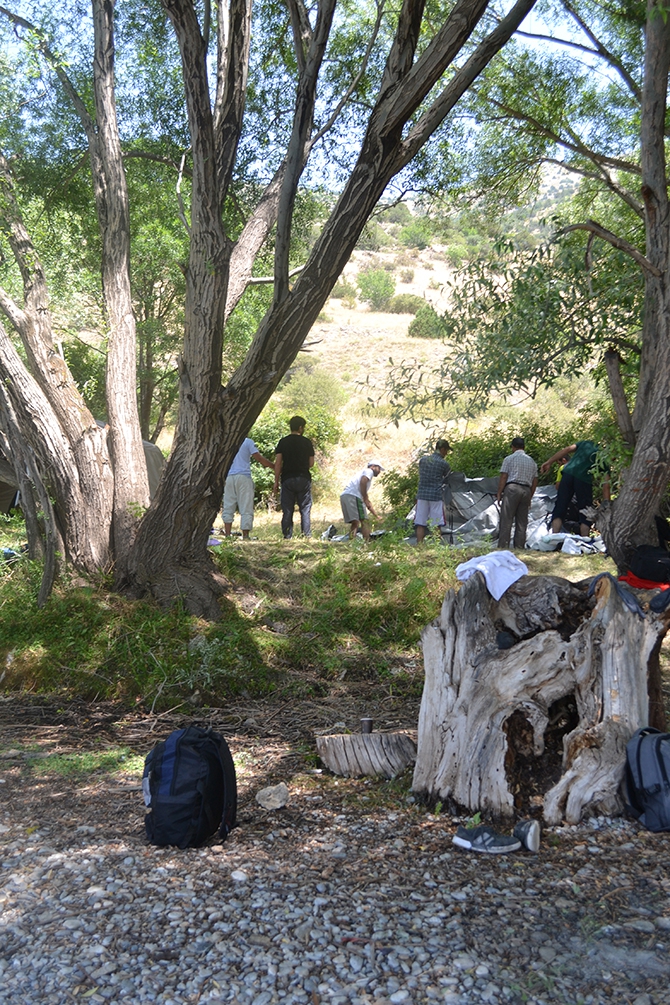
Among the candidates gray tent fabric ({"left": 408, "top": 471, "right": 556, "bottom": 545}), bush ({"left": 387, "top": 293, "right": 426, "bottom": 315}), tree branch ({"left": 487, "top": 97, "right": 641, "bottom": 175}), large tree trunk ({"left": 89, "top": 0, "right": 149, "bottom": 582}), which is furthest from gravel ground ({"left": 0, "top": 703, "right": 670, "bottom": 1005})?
bush ({"left": 387, "top": 293, "right": 426, "bottom": 315})

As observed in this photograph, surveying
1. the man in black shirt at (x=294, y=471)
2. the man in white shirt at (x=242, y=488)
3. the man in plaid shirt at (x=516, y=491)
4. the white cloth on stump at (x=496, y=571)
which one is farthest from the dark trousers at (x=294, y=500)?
the white cloth on stump at (x=496, y=571)

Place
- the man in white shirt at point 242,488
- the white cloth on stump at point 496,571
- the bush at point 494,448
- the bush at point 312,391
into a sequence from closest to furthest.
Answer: the white cloth on stump at point 496,571 < the man in white shirt at point 242,488 < the bush at point 494,448 < the bush at point 312,391

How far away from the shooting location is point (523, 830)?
3760 mm

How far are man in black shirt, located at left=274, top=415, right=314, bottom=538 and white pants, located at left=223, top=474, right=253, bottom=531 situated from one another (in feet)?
1.44

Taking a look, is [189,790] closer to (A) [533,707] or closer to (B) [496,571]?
(A) [533,707]

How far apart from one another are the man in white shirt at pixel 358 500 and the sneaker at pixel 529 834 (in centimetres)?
709

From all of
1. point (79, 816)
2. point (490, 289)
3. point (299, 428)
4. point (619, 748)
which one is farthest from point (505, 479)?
point (79, 816)

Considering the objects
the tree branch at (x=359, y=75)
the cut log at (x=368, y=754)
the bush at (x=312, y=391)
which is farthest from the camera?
the bush at (x=312, y=391)

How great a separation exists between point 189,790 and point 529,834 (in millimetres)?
1577

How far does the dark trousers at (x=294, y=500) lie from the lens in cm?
1053

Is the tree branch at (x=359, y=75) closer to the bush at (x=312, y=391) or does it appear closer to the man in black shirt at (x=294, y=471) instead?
the man in black shirt at (x=294, y=471)

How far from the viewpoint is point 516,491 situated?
1088 cm

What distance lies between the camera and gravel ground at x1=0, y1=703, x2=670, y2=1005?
8.96 feet

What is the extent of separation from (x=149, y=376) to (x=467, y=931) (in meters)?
14.9
